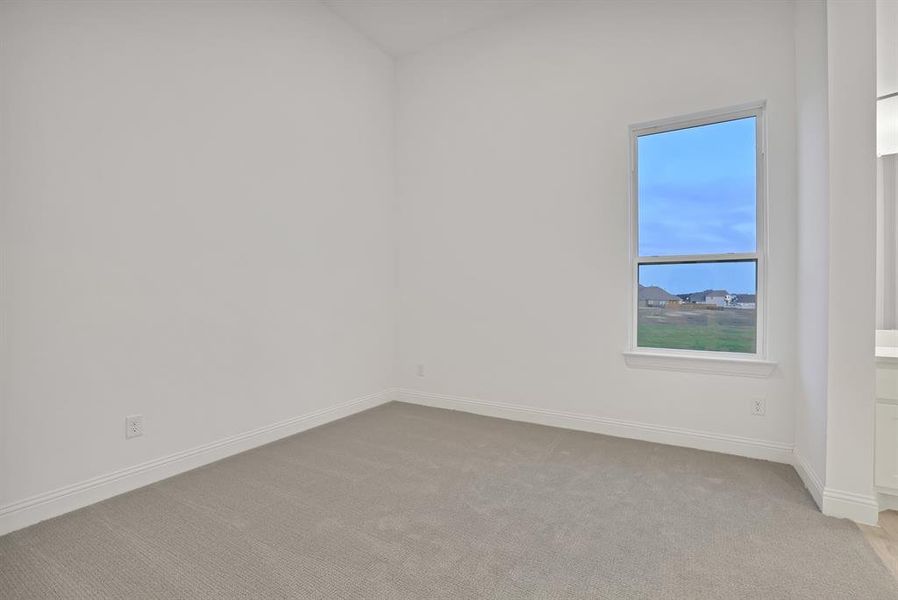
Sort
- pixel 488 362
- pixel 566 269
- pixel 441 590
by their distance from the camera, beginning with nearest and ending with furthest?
pixel 441 590 < pixel 566 269 < pixel 488 362

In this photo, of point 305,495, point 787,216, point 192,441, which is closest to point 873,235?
point 787,216

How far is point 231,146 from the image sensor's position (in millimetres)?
2824

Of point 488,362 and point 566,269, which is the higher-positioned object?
point 566,269

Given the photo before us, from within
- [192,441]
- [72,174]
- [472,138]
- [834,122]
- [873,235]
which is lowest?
[192,441]

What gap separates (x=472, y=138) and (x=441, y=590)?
3.34 meters

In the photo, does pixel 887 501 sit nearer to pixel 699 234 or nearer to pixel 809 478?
pixel 809 478

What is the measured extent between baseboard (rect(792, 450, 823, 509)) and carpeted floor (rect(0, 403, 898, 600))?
0.05 meters

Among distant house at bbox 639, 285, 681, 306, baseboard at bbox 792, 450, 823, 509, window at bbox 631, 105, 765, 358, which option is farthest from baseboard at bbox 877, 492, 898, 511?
distant house at bbox 639, 285, 681, 306

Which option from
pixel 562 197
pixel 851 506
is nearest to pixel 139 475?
pixel 562 197

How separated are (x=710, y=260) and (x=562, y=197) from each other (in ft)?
3.72

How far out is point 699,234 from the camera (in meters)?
2.99

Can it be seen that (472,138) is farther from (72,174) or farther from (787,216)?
(72,174)

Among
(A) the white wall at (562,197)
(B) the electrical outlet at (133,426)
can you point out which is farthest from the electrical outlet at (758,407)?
(B) the electrical outlet at (133,426)

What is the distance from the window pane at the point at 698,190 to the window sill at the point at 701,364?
73cm
